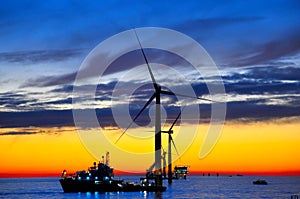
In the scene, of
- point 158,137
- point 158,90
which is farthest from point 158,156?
point 158,90

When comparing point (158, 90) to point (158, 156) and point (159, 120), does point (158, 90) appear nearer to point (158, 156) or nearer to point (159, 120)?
point (159, 120)

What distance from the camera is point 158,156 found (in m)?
182

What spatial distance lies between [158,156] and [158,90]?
74.1 feet

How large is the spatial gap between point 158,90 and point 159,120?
10.2 meters

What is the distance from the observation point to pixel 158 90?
18125 cm

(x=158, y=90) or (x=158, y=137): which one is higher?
(x=158, y=90)

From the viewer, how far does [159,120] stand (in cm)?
18100

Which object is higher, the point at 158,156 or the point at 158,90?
the point at 158,90

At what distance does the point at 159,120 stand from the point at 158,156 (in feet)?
40.6

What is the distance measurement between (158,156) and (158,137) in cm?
651

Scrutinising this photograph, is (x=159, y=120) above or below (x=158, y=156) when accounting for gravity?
above

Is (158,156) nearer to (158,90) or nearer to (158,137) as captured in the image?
(158,137)
